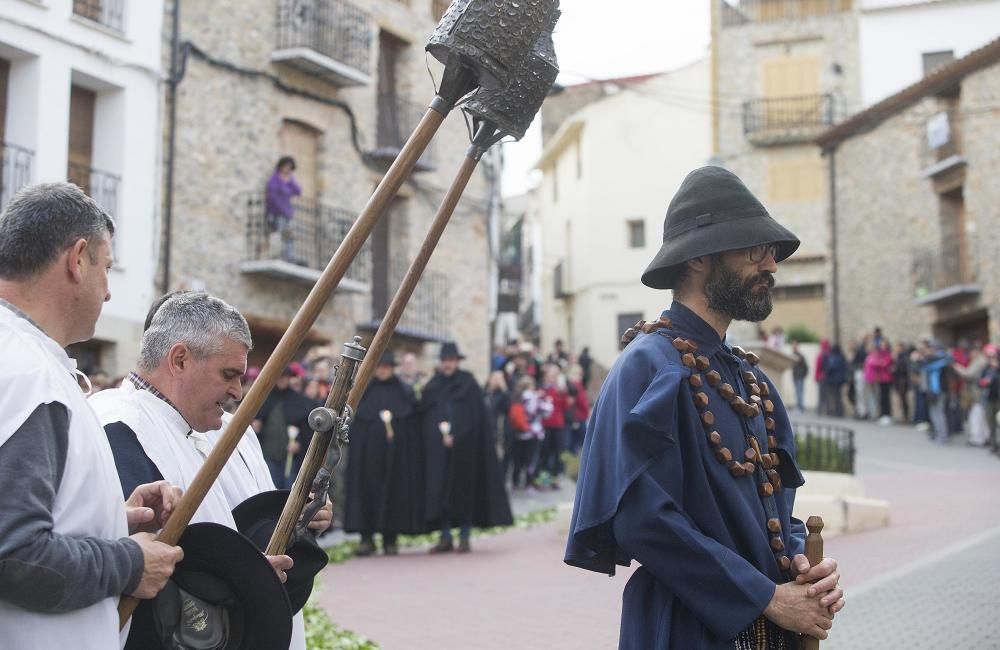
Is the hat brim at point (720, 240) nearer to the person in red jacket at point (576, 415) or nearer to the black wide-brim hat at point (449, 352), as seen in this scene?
the black wide-brim hat at point (449, 352)

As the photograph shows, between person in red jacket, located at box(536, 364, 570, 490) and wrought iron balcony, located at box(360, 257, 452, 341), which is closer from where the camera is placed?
person in red jacket, located at box(536, 364, 570, 490)

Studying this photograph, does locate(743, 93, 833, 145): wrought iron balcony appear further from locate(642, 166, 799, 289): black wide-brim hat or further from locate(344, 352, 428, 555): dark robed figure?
locate(642, 166, 799, 289): black wide-brim hat

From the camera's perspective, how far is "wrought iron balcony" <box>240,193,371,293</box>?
2195 centimetres

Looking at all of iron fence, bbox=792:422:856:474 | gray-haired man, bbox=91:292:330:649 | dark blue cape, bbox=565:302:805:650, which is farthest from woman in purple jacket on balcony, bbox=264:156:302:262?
dark blue cape, bbox=565:302:805:650

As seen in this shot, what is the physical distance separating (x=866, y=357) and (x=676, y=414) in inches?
1190

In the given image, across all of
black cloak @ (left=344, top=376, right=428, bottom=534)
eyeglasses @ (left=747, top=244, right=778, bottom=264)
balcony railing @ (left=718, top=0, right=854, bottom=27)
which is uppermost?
balcony railing @ (left=718, top=0, right=854, bottom=27)

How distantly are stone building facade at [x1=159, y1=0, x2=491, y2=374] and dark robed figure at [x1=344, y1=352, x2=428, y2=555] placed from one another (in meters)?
6.00

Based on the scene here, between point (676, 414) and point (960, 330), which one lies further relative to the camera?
point (960, 330)

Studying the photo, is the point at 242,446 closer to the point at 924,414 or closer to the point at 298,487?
the point at 298,487

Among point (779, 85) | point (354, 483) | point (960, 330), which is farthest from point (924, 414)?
point (354, 483)

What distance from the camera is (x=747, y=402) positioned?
3887mm

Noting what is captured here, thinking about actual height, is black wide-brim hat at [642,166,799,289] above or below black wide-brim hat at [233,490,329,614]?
above

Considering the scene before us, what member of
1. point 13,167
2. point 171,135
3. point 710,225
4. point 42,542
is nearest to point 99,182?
point 171,135

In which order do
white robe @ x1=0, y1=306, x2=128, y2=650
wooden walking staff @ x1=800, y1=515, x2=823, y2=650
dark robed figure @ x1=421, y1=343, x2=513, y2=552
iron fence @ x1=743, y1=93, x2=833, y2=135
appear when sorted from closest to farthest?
1. white robe @ x1=0, y1=306, x2=128, y2=650
2. wooden walking staff @ x1=800, y1=515, x2=823, y2=650
3. dark robed figure @ x1=421, y1=343, x2=513, y2=552
4. iron fence @ x1=743, y1=93, x2=833, y2=135
